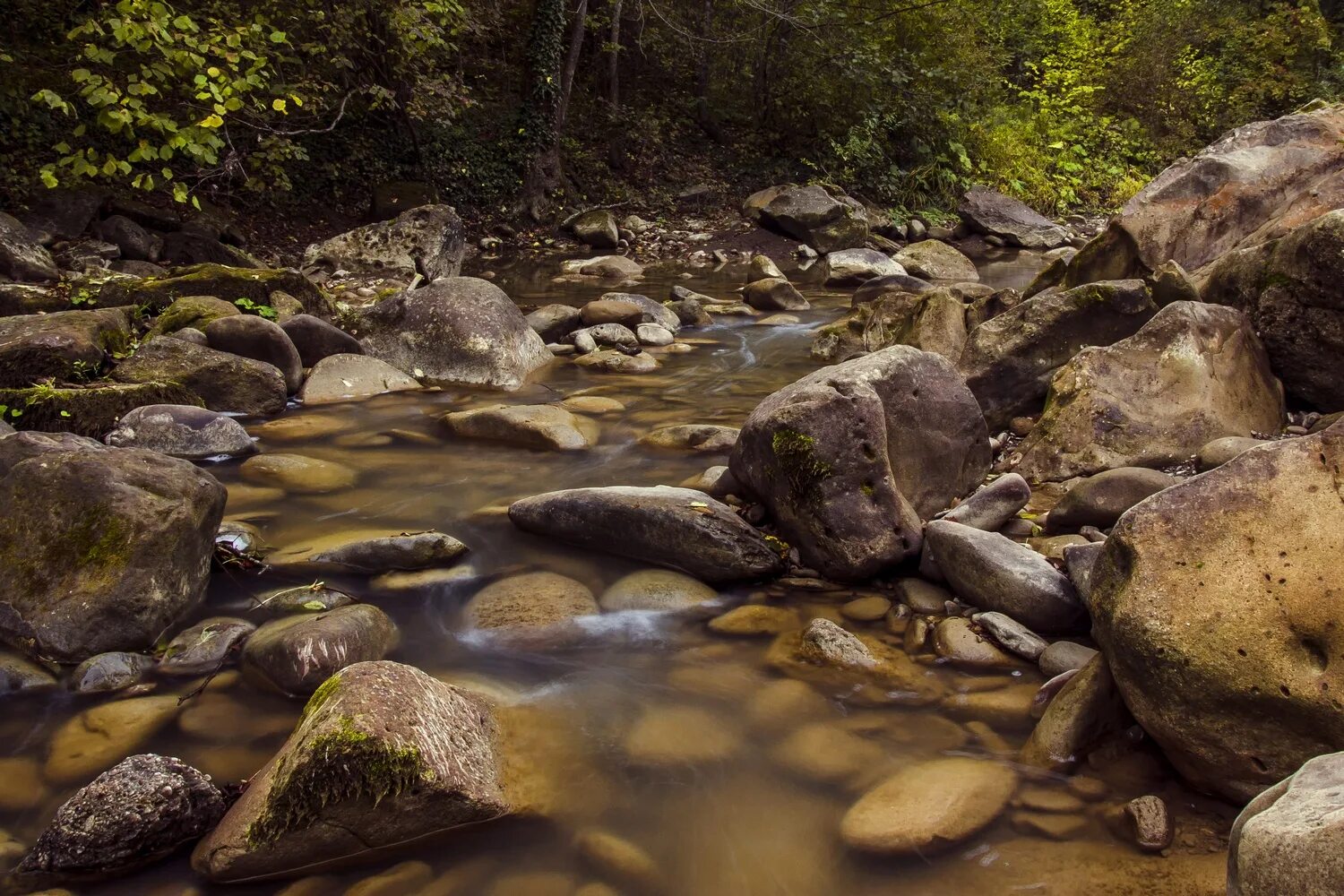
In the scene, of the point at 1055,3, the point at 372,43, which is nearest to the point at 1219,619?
the point at 372,43

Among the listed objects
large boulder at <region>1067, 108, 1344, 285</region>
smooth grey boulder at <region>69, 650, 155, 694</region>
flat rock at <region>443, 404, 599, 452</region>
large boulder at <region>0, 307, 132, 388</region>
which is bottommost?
smooth grey boulder at <region>69, 650, 155, 694</region>

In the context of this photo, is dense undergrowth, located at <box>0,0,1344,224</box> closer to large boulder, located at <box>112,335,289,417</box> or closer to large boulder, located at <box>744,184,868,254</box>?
large boulder, located at <box>112,335,289,417</box>

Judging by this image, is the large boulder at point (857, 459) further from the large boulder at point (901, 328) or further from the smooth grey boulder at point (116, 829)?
the smooth grey boulder at point (116, 829)

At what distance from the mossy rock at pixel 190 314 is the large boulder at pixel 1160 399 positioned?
6496mm

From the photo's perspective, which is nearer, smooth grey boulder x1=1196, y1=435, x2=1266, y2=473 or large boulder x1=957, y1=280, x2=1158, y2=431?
smooth grey boulder x1=1196, y1=435, x2=1266, y2=473

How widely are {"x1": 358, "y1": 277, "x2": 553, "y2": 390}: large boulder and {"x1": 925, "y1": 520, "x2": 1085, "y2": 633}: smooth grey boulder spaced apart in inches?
194

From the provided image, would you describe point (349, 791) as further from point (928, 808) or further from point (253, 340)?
point (253, 340)

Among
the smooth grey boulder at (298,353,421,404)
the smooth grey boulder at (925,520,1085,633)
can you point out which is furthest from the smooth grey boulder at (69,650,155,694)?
the smooth grey boulder at (298,353,421,404)

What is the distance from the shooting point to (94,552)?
3.81 meters

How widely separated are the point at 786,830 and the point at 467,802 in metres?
1.03

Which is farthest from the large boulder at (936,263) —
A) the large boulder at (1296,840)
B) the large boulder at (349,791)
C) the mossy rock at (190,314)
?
the large boulder at (1296,840)

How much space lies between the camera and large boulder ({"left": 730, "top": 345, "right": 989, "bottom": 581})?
4.32m

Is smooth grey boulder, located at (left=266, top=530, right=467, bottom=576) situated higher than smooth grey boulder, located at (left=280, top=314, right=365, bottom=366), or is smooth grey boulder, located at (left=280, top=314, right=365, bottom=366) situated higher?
smooth grey boulder, located at (left=280, top=314, right=365, bottom=366)

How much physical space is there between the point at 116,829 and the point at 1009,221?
17.6 metres
